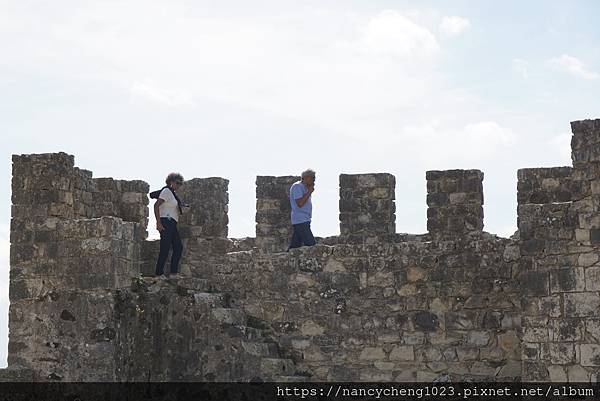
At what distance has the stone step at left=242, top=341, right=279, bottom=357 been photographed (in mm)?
15461

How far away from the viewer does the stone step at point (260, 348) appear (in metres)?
15.5

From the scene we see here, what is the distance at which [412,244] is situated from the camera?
15.7 m

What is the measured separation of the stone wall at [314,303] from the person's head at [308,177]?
1564mm

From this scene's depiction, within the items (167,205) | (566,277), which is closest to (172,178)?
(167,205)

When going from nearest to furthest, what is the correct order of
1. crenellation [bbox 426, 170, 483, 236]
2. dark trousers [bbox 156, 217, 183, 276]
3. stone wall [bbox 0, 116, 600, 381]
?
1. stone wall [bbox 0, 116, 600, 381]
2. dark trousers [bbox 156, 217, 183, 276]
3. crenellation [bbox 426, 170, 483, 236]

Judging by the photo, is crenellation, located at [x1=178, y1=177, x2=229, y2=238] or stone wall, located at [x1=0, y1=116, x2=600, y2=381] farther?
crenellation, located at [x1=178, y1=177, x2=229, y2=238]

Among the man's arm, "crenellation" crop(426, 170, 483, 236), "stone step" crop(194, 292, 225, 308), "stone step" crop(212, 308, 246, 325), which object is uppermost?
"crenellation" crop(426, 170, 483, 236)

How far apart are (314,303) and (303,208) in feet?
6.37

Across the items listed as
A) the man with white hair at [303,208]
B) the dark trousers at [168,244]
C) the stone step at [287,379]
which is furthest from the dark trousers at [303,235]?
the stone step at [287,379]

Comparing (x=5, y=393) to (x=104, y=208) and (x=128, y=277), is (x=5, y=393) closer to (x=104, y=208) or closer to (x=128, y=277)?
(x=128, y=277)

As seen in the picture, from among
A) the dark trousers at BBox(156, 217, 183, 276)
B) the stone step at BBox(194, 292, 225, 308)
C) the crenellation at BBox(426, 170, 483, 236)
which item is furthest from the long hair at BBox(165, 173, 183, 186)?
the crenellation at BBox(426, 170, 483, 236)

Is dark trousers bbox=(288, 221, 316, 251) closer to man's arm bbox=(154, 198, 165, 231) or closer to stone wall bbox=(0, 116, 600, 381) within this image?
stone wall bbox=(0, 116, 600, 381)

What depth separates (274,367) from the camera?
15.5m

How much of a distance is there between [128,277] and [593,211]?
5096 mm
